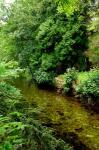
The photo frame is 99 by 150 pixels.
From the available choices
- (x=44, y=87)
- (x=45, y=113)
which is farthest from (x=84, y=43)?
A: (x=45, y=113)

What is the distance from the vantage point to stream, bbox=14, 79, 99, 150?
11984mm

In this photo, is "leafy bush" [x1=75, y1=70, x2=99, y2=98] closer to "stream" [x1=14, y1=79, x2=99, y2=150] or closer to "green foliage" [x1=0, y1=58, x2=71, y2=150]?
"stream" [x1=14, y1=79, x2=99, y2=150]

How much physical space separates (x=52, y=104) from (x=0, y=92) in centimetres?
1211

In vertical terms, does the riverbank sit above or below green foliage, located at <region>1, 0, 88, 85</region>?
below

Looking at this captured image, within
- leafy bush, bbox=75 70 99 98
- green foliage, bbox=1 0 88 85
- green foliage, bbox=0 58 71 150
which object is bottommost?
green foliage, bbox=0 58 71 150

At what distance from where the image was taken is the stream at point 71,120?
11984 mm

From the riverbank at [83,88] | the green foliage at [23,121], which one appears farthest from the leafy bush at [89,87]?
the green foliage at [23,121]

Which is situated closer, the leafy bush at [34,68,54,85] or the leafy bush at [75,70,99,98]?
the leafy bush at [75,70,99,98]

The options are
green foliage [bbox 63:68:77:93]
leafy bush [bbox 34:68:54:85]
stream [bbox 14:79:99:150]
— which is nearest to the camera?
stream [bbox 14:79:99:150]

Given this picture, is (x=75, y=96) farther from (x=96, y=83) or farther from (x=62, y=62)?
(x=62, y=62)

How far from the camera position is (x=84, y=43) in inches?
1148

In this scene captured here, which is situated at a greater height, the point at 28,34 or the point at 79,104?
the point at 28,34

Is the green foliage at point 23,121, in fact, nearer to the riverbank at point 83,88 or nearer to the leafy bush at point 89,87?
the riverbank at point 83,88

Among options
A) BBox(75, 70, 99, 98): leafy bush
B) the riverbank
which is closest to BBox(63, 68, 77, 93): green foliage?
the riverbank
